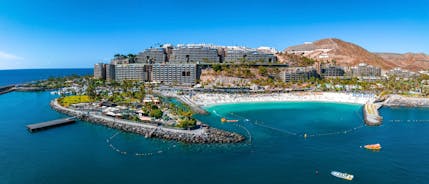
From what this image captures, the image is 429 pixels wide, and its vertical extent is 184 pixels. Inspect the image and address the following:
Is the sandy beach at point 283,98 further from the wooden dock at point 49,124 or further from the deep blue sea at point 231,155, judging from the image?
the wooden dock at point 49,124

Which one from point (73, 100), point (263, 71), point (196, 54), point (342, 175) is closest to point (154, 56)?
point (196, 54)

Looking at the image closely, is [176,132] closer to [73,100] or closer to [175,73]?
[73,100]

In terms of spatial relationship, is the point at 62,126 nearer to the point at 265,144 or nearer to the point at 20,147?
the point at 20,147

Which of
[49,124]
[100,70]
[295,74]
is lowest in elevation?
[49,124]

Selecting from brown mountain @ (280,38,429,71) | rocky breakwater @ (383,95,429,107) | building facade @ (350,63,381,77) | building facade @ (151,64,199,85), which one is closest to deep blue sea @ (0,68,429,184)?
rocky breakwater @ (383,95,429,107)

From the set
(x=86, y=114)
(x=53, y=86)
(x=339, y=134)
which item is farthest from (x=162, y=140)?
(x=53, y=86)

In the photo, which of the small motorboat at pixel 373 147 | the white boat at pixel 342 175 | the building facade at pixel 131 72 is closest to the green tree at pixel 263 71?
the building facade at pixel 131 72
